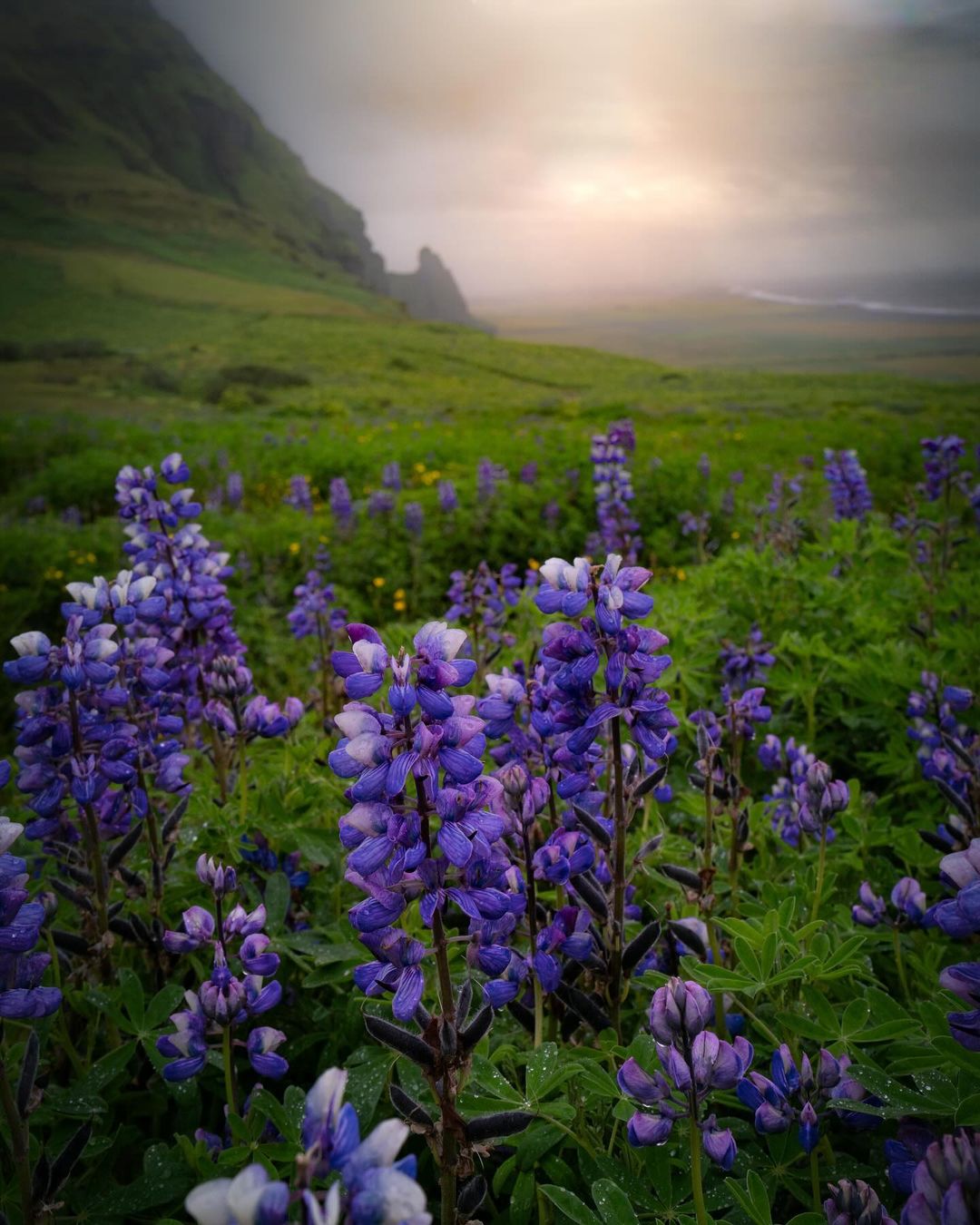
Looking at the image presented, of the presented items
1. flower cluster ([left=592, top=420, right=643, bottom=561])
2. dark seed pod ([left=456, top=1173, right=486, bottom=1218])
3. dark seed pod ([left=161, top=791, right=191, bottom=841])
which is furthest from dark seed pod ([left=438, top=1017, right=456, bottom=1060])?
flower cluster ([left=592, top=420, right=643, bottom=561])

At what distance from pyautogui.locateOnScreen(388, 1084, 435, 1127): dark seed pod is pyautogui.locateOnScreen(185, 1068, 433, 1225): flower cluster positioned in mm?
391

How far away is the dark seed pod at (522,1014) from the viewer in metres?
1.24

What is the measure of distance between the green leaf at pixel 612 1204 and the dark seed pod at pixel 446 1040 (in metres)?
0.27

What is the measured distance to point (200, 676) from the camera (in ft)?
6.86

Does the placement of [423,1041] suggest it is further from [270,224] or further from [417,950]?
[270,224]

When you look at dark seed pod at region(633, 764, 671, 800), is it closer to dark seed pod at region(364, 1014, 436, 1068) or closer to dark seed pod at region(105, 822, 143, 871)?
dark seed pod at region(364, 1014, 436, 1068)

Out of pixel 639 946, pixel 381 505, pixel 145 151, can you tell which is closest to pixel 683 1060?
pixel 639 946

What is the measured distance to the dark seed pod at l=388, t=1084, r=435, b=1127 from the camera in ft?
2.93

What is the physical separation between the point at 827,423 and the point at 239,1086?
41.8ft

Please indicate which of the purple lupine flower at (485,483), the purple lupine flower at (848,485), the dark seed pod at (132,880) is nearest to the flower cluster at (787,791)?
the dark seed pod at (132,880)

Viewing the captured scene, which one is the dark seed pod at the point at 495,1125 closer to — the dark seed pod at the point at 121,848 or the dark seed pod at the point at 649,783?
the dark seed pod at the point at 649,783

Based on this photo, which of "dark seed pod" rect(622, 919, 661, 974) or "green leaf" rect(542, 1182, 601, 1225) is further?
"dark seed pod" rect(622, 919, 661, 974)

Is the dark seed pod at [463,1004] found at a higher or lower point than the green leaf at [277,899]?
higher

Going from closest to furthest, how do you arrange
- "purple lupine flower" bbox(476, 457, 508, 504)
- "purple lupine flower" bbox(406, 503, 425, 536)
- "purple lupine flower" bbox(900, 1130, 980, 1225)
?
"purple lupine flower" bbox(900, 1130, 980, 1225) < "purple lupine flower" bbox(406, 503, 425, 536) < "purple lupine flower" bbox(476, 457, 508, 504)
